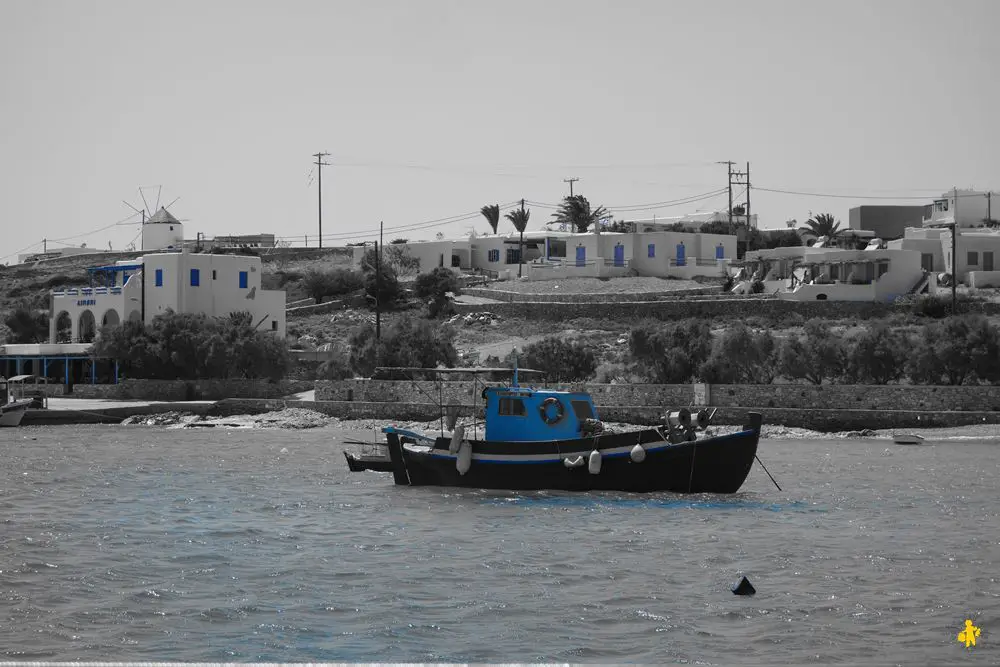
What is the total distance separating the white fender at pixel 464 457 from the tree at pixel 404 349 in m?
25.1

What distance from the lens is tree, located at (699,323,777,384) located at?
49.8m

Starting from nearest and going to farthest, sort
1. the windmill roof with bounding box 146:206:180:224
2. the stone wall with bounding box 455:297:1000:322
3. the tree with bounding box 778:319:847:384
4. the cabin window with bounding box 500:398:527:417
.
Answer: the cabin window with bounding box 500:398:527:417 < the tree with bounding box 778:319:847:384 < the stone wall with bounding box 455:297:1000:322 < the windmill roof with bounding box 146:206:180:224

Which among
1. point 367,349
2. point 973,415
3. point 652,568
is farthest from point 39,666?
point 367,349

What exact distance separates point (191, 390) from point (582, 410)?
103 ft

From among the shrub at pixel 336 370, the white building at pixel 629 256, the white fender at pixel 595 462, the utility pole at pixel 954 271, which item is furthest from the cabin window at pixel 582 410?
the white building at pixel 629 256

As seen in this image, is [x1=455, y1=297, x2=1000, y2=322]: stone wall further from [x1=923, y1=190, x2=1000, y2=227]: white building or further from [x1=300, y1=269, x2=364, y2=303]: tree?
[x1=923, y1=190, x2=1000, y2=227]: white building

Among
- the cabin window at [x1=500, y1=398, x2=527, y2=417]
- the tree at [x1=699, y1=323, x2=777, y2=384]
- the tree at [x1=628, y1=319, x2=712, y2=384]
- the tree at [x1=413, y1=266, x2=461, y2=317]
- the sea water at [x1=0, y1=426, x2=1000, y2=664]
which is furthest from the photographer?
the tree at [x1=413, y1=266, x2=461, y2=317]

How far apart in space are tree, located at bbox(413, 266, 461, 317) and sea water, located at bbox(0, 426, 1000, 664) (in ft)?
135

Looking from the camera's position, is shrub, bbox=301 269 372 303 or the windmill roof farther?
the windmill roof

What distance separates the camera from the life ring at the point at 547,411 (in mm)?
28969

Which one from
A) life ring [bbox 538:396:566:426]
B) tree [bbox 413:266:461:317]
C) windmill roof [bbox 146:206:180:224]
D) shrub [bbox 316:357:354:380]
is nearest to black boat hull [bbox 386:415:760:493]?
life ring [bbox 538:396:566:426]

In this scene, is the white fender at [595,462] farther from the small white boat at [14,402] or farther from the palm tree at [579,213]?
the palm tree at [579,213]

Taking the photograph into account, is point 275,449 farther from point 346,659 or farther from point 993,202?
point 993,202

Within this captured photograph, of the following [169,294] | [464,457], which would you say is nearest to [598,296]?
[169,294]
